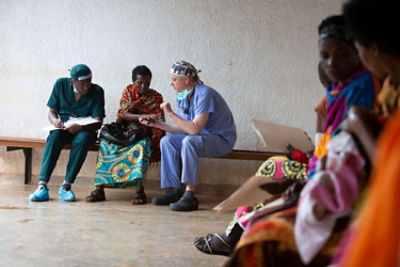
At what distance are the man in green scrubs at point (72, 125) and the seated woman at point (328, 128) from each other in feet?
11.3

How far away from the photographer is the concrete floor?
286 centimetres

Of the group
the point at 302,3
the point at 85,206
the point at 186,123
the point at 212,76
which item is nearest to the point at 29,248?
the point at 85,206

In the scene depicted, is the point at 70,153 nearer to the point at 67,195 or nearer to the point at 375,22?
the point at 67,195

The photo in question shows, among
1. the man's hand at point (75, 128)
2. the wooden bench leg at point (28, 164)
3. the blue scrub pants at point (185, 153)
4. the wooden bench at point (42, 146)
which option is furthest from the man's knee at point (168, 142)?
the wooden bench leg at point (28, 164)

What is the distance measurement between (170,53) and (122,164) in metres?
1.50

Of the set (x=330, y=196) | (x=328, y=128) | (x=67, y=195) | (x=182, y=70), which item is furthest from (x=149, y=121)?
(x=330, y=196)

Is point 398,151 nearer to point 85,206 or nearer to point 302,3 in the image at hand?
point 85,206

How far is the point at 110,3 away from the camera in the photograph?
18.7 ft

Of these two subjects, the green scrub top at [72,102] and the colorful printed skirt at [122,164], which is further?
the green scrub top at [72,102]

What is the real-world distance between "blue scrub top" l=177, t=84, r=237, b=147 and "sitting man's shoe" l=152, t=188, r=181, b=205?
2.12 ft

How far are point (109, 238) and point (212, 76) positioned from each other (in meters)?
2.76

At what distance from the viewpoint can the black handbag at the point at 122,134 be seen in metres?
4.95

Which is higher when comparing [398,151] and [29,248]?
[398,151]

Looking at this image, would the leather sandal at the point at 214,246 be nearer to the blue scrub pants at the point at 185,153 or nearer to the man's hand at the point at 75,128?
the blue scrub pants at the point at 185,153
